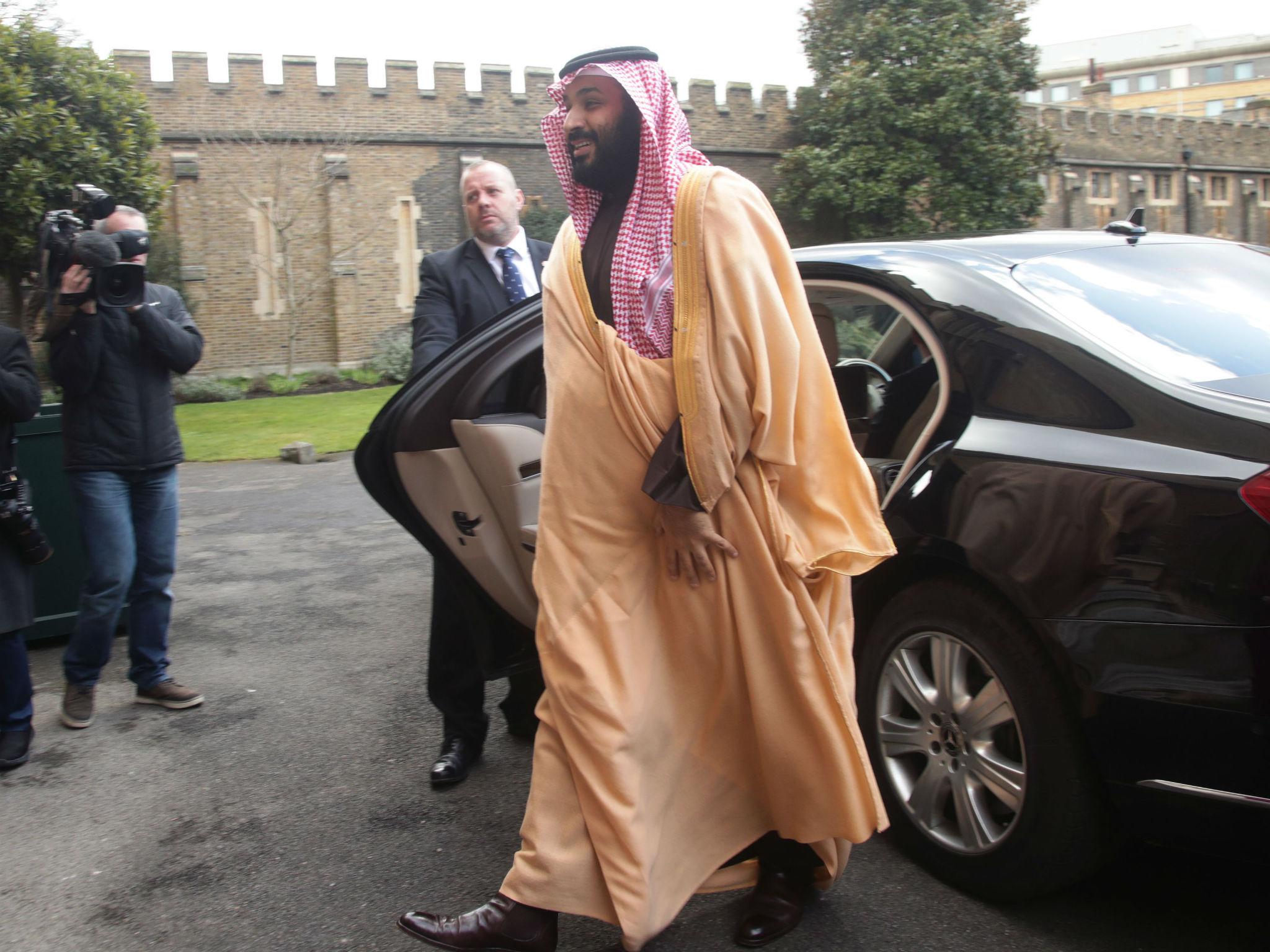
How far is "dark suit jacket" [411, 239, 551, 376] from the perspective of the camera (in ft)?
13.1

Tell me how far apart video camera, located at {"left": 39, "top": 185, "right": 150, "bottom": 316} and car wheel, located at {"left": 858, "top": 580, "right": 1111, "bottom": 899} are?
303 centimetres

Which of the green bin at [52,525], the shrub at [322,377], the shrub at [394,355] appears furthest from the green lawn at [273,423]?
the green bin at [52,525]

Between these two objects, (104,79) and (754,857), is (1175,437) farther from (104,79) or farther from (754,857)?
(104,79)

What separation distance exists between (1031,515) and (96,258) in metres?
3.39

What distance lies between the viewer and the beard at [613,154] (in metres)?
2.67

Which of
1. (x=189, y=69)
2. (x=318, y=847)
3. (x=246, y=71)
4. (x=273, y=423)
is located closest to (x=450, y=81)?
(x=246, y=71)

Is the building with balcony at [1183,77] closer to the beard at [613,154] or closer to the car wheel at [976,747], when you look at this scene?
the car wheel at [976,747]

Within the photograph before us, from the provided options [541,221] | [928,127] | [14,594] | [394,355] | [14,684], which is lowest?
[14,684]

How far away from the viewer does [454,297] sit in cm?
407

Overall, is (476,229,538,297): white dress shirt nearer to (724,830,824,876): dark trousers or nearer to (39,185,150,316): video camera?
(39,185,150,316): video camera

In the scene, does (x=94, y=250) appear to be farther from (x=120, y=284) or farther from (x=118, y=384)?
(x=118, y=384)

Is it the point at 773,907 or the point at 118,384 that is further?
the point at 118,384

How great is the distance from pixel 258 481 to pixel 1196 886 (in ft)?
32.4

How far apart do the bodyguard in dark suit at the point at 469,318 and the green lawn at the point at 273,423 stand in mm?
8335
